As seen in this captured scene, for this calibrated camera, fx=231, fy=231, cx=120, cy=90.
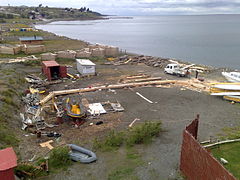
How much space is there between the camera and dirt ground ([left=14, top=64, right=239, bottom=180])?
11773 mm

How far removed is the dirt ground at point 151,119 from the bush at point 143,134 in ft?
1.37

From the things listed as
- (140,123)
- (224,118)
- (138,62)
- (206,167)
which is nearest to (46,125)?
(140,123)

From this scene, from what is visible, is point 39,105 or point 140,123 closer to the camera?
point 140,123

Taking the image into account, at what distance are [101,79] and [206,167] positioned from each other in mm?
21612

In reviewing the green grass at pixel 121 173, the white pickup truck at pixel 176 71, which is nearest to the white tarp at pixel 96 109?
the green grass at pixel 121 173

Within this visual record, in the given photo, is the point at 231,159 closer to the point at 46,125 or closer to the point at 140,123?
the point at 140,123

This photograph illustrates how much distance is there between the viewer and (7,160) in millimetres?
9023

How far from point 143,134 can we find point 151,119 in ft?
11.8

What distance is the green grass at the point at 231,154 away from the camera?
37.5 feet

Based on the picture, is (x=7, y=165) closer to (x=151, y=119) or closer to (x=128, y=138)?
(x=128, y=138)

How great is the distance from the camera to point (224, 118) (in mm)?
17891

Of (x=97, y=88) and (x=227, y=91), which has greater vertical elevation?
(x=227, y=91)

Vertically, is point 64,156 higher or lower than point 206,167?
lower

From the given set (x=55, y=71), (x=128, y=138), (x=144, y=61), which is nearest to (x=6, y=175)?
(x=128, y=138)
